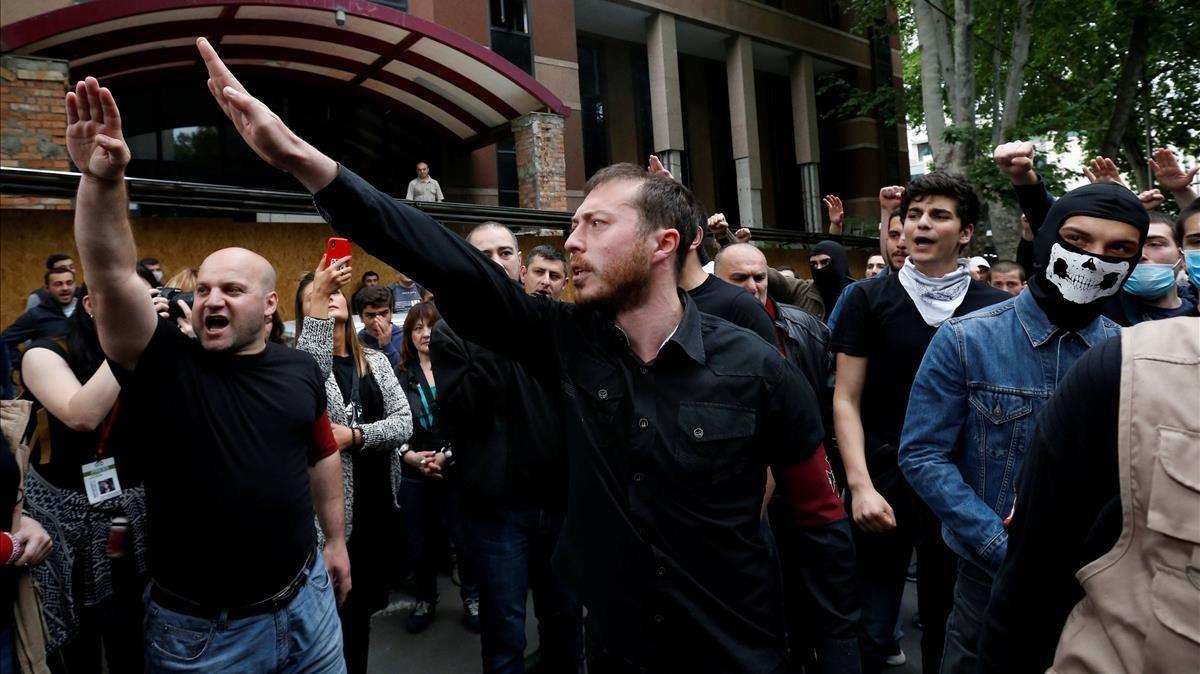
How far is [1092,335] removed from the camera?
95.7 inches

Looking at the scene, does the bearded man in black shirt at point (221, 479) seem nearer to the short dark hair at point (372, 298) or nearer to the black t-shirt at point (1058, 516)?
the black t-shirt at point (1058, 516)

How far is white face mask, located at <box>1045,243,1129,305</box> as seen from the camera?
7.46 ft

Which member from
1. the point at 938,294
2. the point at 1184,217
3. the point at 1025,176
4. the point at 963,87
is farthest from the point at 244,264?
the point at 963,87

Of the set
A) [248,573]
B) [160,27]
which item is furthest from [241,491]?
[160,27]

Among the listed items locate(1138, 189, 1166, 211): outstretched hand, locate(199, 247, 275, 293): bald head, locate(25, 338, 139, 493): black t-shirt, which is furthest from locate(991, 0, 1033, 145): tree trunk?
locate(25, 338, 139, 493): black t-shirt

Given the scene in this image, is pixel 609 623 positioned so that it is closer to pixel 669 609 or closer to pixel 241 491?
pixel 669 609

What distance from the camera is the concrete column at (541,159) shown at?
1377cm

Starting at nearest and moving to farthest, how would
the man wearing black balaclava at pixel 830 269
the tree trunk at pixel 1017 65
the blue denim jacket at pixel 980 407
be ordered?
the blue denim jacket at pixel 980 407 → the man wearing black balaclava at pixel 830 269 → the tree trunk at pixel 1017 65

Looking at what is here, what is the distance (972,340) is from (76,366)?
10.8 ft

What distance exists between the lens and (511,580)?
342 cm

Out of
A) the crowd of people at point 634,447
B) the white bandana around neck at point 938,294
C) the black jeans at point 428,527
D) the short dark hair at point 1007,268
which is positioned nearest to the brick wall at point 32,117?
the black jeans at point 428,527

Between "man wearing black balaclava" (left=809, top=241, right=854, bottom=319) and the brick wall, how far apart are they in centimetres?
797

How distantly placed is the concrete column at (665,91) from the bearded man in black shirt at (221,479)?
16.0 m

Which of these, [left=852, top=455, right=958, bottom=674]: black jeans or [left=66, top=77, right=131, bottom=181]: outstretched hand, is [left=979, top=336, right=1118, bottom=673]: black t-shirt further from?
[left=66, top=77, right=131, bottom=181]: outstretched hand
